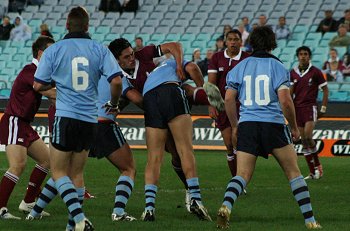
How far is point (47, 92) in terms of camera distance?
9.54m

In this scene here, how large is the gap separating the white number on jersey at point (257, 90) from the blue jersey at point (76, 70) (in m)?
1.40

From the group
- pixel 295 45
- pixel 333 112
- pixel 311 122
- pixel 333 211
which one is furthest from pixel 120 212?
pixel 295 45

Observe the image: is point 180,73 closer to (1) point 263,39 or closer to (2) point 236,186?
(1) point 263,39

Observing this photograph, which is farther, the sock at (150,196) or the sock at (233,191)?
the sock at (150,196)

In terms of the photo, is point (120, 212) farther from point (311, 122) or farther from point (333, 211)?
point (311, 122)

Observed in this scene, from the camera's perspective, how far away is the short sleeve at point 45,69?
894 centimetres

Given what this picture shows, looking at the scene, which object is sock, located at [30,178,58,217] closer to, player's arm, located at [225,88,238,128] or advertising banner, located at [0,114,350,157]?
player's arm, located at [225,88,238,128]

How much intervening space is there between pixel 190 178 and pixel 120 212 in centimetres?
80

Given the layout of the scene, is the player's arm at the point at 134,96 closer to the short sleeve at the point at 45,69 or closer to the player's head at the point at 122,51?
the player's head at the point at 122,51

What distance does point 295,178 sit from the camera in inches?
378

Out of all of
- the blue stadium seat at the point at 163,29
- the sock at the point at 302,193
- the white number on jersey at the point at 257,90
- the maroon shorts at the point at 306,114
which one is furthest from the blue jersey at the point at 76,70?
the blue stadium seat at the point at 163,29

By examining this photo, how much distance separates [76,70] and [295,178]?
2.36m

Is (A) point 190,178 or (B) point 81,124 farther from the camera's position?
(A) point 190,178

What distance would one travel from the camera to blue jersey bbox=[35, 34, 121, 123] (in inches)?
351
